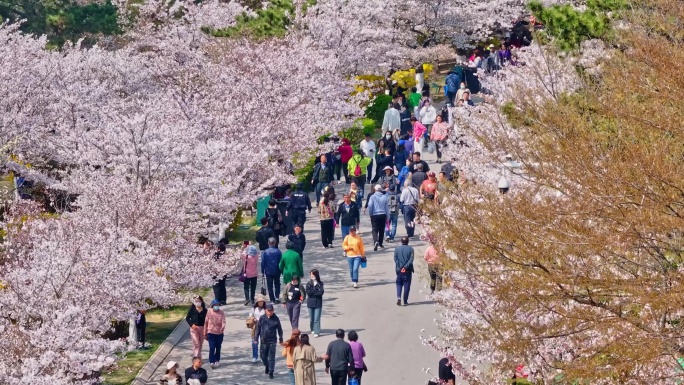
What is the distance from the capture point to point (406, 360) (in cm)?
2184

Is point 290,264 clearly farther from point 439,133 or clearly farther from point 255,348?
point 439,133

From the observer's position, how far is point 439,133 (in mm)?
34562

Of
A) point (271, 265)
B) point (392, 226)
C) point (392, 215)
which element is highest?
point (271, 265)

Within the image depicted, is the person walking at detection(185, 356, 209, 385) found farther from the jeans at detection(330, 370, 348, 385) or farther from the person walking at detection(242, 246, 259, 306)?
the person walking at detection(242, 246, 259, 306)

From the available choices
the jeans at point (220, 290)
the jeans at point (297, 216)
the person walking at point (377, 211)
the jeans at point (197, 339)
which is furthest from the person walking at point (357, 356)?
the jeans at point (297, 216)

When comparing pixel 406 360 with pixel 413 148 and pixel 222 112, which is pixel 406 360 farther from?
pixel 413 148

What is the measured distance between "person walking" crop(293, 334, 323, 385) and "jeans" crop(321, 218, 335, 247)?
8092 millimetres

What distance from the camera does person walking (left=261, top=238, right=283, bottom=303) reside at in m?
24.0

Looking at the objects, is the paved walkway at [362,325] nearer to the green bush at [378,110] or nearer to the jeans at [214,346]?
the jeans at [214,346]

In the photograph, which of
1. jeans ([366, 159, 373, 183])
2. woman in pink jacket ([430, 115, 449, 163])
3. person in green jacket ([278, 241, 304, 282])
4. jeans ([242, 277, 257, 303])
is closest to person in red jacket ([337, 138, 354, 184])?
jeans ([366, 159, 373, 183])

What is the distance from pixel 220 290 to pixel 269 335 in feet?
Result: 12.1

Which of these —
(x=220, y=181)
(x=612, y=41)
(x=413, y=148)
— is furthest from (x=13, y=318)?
(x=413, y=148)

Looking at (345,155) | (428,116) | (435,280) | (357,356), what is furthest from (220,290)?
(428,116)

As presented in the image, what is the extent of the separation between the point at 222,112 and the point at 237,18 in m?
14.5
